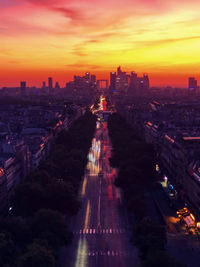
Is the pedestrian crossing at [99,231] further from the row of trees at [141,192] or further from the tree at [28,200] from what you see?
the tree at [28,200]

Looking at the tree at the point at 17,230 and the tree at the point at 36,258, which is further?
the tree at the point at 17,230

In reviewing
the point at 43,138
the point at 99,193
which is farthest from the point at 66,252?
the point at 43,138

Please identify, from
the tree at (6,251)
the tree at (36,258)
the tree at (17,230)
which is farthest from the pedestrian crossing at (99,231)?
the tree at (36,258)

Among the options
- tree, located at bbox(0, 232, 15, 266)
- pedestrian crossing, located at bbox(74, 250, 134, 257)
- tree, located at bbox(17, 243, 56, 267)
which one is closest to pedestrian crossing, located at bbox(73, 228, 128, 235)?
pedestrian crossing, located at bbox(74, 250, 134, 257)

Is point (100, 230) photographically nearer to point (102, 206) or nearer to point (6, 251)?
point (102, 206)

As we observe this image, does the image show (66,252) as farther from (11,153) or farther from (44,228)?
(11,153)

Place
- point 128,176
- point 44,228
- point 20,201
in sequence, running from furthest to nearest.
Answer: point 128,176, point 20,201, point 44,228
